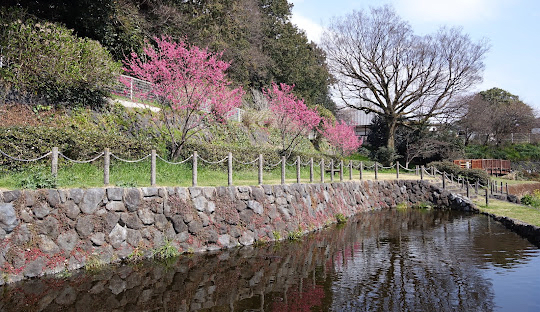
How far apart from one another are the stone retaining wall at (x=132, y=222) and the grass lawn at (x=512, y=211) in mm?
7557

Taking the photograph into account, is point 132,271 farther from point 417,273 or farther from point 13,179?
point 417,273

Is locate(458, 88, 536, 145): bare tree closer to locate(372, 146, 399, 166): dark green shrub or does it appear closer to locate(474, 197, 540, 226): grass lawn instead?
locate(372, 146, 399, 166): dark green shrub

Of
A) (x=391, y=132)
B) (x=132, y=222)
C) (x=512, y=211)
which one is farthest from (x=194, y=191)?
(x=391, y=132)

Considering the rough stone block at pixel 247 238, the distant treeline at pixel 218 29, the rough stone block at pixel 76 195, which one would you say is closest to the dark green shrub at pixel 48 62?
the distant treeline at pixel 218 29

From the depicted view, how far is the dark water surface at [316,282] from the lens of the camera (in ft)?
19.5

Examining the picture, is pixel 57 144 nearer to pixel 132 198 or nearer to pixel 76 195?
pixel 76 195

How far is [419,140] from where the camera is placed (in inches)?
1309

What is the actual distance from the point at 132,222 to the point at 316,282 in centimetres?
443

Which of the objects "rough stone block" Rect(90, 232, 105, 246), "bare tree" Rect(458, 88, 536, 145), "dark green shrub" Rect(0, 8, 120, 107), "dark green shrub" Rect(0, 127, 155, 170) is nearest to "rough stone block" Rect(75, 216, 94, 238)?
"rough stone block" Rect(90, 232, 105, 246)

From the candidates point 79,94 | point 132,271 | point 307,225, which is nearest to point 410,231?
point 307,225

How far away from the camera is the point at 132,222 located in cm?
855

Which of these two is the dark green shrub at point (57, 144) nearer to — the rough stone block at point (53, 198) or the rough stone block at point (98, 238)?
the rough stone block at point (53, 198)

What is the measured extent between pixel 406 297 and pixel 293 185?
7.36m

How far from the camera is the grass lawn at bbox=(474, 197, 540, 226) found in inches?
531
